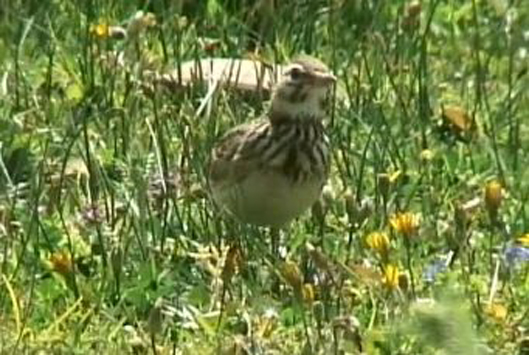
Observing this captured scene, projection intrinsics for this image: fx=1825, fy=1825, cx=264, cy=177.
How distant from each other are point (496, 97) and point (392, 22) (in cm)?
82

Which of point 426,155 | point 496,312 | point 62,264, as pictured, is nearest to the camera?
point 496,312

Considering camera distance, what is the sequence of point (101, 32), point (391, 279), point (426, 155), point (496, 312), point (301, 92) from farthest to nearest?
point (101, 32), point (426, 155), point (301, 92), point (496, 312), point (391, 279)

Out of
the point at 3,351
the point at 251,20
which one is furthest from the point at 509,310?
the point at 251,20

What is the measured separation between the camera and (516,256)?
4.20 m

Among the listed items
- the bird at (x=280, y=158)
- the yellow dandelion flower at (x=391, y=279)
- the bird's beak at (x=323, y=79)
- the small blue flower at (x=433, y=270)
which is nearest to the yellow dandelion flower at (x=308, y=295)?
the yellow dandelion flower at (x=391, y=279)

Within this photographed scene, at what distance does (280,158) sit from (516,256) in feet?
2.21

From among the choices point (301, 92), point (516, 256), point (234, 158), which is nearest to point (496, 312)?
point (516, 256)

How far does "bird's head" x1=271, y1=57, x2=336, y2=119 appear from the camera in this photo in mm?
4674

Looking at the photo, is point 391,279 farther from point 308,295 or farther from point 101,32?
point 101,32

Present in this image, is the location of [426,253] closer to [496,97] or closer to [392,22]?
[496,97]

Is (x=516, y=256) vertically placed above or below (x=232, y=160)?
below

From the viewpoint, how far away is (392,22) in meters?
6.91

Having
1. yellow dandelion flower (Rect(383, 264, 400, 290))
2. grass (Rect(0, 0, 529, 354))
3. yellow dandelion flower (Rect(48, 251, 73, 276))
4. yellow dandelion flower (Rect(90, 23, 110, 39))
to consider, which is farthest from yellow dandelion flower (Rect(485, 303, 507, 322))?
yellow dandelion flower (Rect(90, 23, 110, 39))

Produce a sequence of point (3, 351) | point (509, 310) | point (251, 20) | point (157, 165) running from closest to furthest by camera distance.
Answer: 1. point (3, 351)
2. point (509, 310)
3. point (157, 165)
4. point (251, 20)
